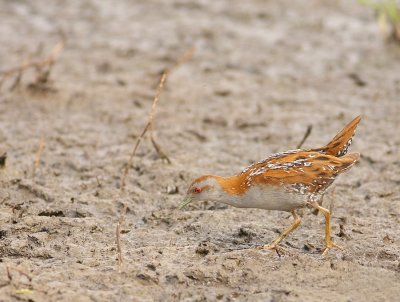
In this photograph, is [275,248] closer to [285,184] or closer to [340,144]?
[285,184]

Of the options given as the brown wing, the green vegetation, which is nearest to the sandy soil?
the green vegetation

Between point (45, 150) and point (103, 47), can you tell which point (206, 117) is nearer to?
point (45, 150)

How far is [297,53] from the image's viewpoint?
1144 centimetres

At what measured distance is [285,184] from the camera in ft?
19.5

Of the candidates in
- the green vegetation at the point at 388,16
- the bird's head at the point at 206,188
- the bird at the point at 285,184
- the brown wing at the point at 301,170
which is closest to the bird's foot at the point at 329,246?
the bird at the point at 285,184

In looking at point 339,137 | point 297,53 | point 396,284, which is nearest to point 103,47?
point 297,53

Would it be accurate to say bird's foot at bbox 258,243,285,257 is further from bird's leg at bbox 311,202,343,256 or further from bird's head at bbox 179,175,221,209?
bird's head at bbox 179,175,221,209

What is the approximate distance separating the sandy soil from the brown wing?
1.63ft

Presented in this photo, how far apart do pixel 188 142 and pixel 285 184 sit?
2.84 m

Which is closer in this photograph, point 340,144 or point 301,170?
point 301,170

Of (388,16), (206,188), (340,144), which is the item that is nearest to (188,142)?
(206,188)

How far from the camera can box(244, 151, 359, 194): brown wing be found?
5961 mm

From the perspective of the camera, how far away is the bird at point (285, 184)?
5973mm

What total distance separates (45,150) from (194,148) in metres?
1.46
